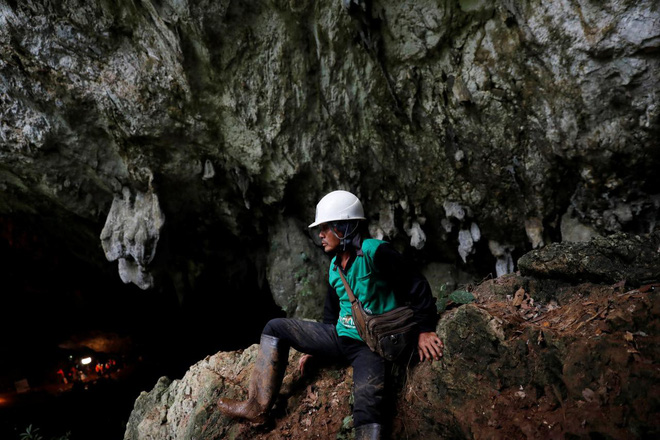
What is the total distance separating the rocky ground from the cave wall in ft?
6.72

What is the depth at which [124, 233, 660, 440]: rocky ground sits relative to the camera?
1887mm

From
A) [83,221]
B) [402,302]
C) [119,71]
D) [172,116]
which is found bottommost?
[402,302]

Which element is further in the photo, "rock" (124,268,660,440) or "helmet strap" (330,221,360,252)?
"helmet strap" (330,221,360,252)

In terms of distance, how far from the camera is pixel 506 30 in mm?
4301

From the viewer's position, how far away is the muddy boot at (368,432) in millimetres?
2277

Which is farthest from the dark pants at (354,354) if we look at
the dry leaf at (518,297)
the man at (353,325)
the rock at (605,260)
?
the rock at (605,260)

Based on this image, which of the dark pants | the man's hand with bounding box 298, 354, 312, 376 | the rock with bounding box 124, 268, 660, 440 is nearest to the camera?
the rock with bounding box 124, 268, 660, 440

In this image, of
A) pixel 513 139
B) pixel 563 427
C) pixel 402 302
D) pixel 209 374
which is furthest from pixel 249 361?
pixel 513 139

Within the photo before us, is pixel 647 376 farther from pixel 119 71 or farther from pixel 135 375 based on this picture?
pixel 135 375

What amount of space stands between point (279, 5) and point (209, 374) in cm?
461

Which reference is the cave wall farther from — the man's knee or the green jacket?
the man's knee

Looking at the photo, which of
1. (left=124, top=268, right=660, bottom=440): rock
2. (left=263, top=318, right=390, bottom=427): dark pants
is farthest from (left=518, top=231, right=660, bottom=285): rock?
(left=263, top=318, right=390, bottom=427): dark pants

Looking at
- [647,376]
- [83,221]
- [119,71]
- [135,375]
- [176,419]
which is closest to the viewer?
[647,376]

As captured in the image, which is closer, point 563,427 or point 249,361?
point 563,427
